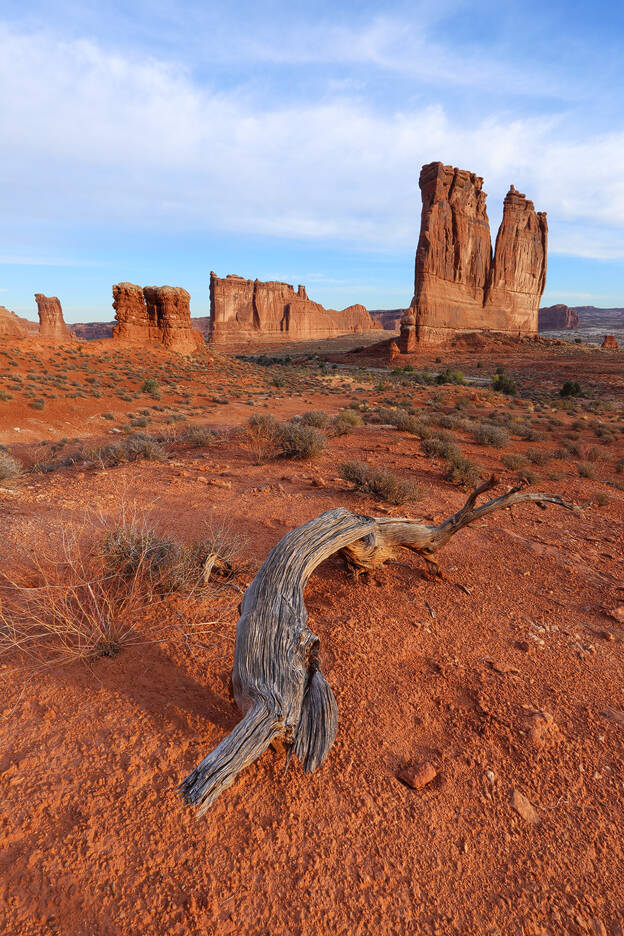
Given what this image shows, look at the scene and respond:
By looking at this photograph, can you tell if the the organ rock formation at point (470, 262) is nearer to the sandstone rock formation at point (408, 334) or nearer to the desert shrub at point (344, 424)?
the sandstone rock formation at point (408, 334)

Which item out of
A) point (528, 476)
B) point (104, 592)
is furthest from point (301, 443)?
point (104, 592)

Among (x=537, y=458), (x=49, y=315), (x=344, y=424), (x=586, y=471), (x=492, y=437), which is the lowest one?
(x=586, y=471)

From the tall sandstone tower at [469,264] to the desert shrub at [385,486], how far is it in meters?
39.7

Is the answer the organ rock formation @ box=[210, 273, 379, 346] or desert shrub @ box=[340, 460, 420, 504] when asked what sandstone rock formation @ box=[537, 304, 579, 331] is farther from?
desert shrub @ box=[340, 460, 420, 504]

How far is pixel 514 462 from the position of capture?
8.11m

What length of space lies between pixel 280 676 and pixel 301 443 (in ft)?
17.9

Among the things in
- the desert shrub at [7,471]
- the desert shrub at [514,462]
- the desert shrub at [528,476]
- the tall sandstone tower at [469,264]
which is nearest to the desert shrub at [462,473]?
the desert shrub at [528,476]

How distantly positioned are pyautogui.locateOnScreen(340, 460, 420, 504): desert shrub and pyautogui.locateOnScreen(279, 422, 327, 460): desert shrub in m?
1.59

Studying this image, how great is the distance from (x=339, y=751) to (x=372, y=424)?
9.85 meters

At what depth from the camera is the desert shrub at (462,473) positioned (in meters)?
6.67

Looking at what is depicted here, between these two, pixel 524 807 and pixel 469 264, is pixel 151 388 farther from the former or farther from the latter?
pixel 469 264

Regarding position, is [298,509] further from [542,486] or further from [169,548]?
[542,486]

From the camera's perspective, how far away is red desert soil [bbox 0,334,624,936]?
1489 mm

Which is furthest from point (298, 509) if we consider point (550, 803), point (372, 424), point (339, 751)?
point (372, 424)
